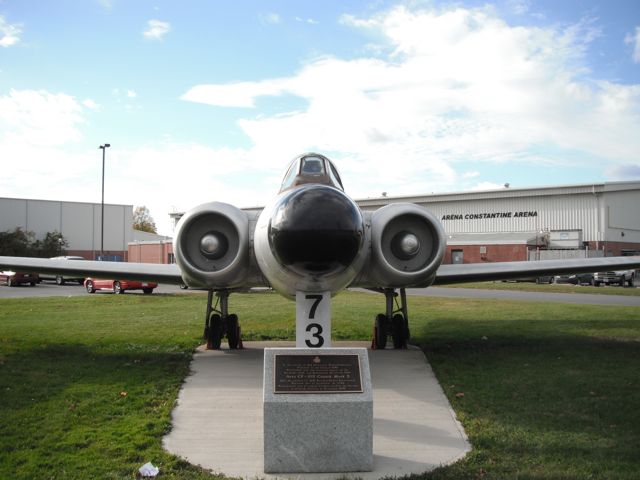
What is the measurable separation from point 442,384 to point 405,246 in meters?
1.82

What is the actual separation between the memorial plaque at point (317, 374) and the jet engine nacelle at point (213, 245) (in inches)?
105

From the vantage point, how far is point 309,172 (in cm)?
781

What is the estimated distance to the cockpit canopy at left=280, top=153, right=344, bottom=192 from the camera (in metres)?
7.73

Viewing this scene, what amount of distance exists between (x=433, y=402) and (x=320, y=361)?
2244 millimetres

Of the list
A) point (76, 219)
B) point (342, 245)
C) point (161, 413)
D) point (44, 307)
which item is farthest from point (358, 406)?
point (76, 219)

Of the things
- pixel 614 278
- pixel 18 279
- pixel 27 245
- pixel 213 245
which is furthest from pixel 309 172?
pixel 27 245

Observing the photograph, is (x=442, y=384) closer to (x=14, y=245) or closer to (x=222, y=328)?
(x=222, y=328)

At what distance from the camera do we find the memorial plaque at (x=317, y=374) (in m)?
4.79

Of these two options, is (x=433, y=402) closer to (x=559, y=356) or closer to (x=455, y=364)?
(x=455, y=364)

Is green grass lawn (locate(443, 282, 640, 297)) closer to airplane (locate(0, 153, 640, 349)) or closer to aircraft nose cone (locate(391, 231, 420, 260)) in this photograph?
airplane (locate(0, 153, 640, 349))

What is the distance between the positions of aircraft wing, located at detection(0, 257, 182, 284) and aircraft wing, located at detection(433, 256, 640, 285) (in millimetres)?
4520

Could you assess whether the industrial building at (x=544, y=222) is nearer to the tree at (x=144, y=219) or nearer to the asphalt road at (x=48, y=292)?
the asphalt road at (x=48, y=292)

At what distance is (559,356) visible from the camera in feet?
29.3

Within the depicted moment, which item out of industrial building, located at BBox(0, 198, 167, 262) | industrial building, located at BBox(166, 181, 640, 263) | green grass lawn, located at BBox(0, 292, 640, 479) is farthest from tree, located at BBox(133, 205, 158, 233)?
green grass lawn, located at BBox(0, 292, 640, 479)
